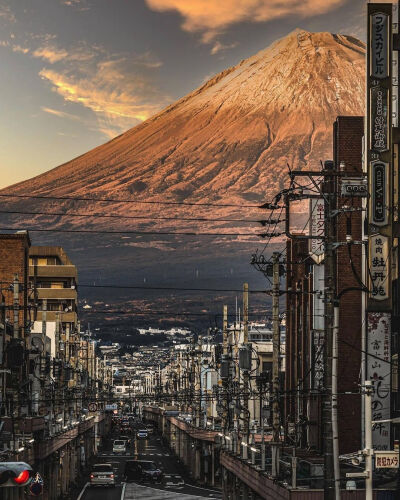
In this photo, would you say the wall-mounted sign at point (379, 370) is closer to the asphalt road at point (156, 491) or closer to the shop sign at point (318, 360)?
the shop sign at point (318, 360)

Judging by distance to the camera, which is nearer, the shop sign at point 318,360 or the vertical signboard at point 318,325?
the vertical signboard at point 318,325

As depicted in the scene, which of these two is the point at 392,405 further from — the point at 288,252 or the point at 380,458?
the point at 288,252

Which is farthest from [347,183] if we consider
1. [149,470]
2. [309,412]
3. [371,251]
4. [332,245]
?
[149,470]

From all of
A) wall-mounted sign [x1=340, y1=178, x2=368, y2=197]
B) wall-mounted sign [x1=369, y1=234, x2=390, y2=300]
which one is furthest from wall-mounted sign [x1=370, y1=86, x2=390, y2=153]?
wall-mounted sign [x1=340, y1=178, x2=368, y2=197]

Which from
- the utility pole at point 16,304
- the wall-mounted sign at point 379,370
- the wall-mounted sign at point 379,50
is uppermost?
the wall-mounted sign at point 379,50

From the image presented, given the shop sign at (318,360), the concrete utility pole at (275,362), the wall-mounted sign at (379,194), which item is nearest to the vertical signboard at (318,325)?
the shop sign at (318,360)

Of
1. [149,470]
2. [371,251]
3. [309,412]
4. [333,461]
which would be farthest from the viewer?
[149,470]

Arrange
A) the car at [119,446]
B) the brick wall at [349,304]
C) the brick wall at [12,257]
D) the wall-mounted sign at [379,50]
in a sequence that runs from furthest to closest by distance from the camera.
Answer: the car at [119,446], the brick wall at [12,257], the brick wall at [349,304], the wall-mounted sign at [379,50]
